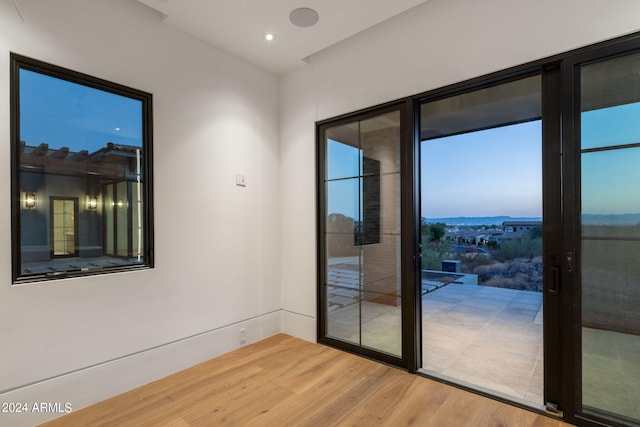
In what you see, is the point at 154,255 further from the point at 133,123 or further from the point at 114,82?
the point at 114,82

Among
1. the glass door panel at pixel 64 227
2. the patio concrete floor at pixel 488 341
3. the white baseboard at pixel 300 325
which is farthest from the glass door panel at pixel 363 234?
the glass door panel at pixel 64 227

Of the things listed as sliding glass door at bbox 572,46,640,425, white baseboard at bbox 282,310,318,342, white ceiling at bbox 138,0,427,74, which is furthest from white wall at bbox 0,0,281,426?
sliding glass door at bbox 572,46,640,425

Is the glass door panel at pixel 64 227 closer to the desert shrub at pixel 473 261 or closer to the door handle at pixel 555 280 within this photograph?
the door handle at pixel 555 280

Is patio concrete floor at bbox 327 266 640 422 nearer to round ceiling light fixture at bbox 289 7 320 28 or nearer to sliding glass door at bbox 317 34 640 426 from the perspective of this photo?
sliding glass door at bbox 317 34 640 426

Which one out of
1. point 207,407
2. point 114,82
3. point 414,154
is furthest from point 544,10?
point 207,407

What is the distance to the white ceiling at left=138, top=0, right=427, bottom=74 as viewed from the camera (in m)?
2.49

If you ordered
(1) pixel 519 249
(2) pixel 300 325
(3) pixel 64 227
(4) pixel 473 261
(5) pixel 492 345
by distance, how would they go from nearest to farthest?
(3) pixel 64 227 < (5) pixel 492 345 < (2) pixel 300 325 < (1) pixel 519 249 < (4) pixel 473 261

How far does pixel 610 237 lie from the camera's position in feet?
6.23

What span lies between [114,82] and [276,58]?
1668 mm

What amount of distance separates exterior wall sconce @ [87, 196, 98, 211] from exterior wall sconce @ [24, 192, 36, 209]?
32cm

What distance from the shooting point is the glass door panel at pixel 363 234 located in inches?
114

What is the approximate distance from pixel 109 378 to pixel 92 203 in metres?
1.39

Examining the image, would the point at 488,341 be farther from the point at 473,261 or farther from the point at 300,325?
the point at 473,261

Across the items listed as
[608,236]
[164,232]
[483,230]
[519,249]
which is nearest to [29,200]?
[164,232]
